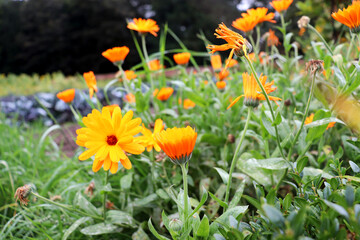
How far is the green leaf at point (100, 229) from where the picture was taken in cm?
96

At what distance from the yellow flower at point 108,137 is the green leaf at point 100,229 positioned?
337 mm

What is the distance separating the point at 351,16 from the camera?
723 millimetres

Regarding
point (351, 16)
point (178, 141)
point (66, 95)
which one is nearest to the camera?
point (178, 141)

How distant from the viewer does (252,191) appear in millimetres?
1099

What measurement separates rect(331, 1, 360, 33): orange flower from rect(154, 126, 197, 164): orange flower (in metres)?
0.43

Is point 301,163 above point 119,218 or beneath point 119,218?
above

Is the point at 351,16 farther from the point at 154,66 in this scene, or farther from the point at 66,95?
the point at 154,66

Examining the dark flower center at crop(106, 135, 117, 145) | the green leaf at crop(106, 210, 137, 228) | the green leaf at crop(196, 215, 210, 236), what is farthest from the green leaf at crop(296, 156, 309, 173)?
the green leaf at crop(106, 210, 137, 228)

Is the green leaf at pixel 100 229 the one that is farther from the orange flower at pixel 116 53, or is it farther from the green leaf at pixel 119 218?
the orange flower at pixel 116 53

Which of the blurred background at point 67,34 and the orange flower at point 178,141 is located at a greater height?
the orange flower at point 178,141

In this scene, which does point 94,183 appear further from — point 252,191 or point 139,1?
point 139,1

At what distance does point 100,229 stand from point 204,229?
1.51ft

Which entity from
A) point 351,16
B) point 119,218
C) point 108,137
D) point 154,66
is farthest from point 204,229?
point 154,66

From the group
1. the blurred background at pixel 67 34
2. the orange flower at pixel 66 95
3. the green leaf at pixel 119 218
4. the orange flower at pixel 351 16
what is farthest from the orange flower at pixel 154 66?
the blurred background at pixel 67 34
